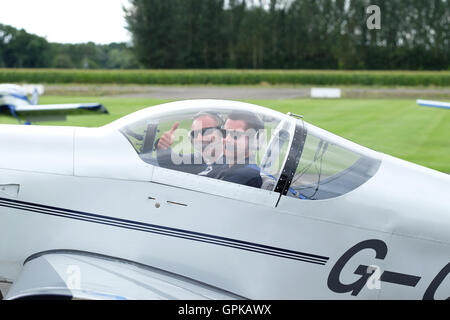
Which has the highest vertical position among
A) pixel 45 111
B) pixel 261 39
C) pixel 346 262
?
pixel 261 39

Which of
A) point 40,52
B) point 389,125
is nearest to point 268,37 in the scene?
point 40,52

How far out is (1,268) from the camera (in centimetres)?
341

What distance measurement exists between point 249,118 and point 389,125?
16.3 metres

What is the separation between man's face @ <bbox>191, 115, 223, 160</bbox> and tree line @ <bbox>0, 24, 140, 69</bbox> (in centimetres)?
6298

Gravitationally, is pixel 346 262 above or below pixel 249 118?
below

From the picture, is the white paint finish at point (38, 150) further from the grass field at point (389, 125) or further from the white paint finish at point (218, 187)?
the grass field at point (389, 125)

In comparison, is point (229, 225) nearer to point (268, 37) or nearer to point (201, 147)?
point (201, 147)

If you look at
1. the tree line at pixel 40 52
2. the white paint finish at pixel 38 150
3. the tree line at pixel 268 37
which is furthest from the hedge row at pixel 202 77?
the white paint finish at pixel 38 150

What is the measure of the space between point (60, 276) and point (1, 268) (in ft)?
2.25

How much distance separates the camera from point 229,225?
10.5 feet

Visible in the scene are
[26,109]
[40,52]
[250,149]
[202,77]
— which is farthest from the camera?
[40,52]

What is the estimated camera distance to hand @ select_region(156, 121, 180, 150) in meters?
3.40

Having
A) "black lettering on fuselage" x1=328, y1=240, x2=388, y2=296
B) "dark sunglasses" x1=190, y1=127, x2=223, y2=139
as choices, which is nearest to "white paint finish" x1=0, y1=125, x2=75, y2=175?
"dark sunglasses" x1=190, y1=127, x2=223, y2=139

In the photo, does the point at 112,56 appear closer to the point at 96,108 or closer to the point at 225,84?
the point at 225,84
